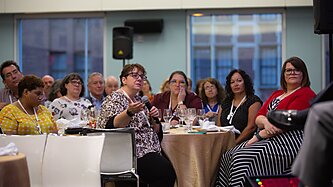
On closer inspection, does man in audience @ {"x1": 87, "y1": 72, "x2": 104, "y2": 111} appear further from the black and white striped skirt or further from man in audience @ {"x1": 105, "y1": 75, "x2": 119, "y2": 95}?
the black and white striped skirt

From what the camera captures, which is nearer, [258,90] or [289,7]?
[289,7]

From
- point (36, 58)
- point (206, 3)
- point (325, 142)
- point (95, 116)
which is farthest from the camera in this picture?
point (36, 58)

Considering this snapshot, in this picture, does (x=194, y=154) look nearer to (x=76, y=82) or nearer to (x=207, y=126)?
(x=207, y=126)

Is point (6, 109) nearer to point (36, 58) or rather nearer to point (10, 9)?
point (10, 9)

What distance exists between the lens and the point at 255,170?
4324 mm

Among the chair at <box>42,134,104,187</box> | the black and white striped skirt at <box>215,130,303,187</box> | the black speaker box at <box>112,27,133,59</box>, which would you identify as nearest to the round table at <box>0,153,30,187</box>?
the chair at <box>42,134,104,187</box>

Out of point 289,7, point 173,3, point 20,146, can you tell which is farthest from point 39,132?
point 289,7

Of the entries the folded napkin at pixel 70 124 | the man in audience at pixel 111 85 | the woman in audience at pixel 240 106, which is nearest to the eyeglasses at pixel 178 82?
the woman in audience at pixel 240 106

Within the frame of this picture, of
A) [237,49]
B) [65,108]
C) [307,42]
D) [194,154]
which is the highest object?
[237,49]

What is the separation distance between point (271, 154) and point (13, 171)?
2151 millimetres

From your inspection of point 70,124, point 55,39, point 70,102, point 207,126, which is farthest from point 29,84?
point 55,39

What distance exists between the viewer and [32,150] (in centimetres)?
371

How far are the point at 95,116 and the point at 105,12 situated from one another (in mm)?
5122

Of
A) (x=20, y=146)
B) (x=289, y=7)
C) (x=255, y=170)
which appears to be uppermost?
(x=289, y=7)
